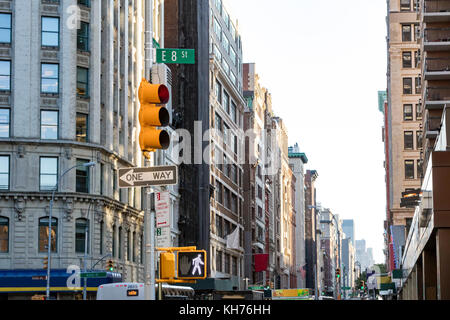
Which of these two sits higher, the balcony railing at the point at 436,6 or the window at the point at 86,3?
the balcony railing at the point at 436,6

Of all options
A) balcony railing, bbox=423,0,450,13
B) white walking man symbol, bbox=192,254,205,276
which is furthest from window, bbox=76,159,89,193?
white walking man symbol, bbox=192,254,205,276

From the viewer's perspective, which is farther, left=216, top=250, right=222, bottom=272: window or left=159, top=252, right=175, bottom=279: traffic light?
left=216, top=250, right=222, bottom=272: window

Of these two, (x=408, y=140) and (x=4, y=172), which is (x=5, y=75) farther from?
(x=408, y=140)

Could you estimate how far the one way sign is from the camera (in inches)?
549

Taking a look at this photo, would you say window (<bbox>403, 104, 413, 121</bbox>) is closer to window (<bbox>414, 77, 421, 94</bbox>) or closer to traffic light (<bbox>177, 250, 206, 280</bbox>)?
window (<bbox>414, 77, 421, 94</bbox>)

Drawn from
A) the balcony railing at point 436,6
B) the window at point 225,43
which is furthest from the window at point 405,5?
the balcony railing at point 436,6

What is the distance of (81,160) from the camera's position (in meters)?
67.8

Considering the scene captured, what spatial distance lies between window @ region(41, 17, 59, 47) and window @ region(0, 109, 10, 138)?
6.35 meters

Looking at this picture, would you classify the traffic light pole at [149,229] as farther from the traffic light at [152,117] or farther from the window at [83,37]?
the window at [83,37]

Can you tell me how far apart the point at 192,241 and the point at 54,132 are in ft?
90.2

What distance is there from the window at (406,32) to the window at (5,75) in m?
66.6

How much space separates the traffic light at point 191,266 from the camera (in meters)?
15.0

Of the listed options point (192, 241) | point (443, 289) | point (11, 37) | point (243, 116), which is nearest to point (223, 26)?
point (243, 116)
